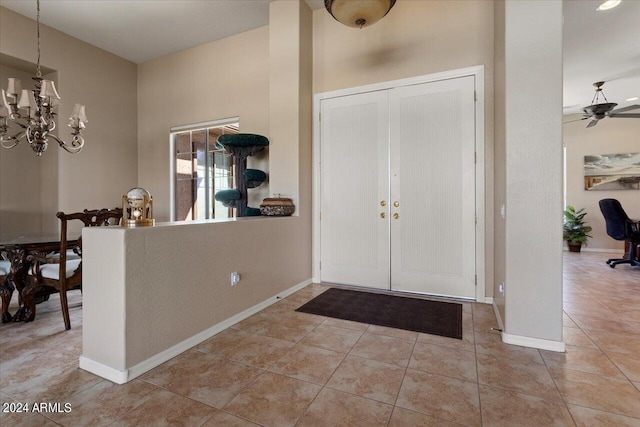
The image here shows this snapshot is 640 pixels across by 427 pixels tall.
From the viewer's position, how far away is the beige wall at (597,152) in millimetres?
6254

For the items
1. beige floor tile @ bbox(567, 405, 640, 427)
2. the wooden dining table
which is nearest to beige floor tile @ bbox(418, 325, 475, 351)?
beige floor tile @ bbox(567, 405, 640, 427)

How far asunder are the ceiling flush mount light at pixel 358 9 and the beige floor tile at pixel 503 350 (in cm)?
247

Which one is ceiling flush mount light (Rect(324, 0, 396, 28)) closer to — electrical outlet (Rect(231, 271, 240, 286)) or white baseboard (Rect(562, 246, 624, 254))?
electrical outlet (Rect(231, 271, 240, 286))

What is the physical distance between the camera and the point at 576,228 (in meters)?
6.46

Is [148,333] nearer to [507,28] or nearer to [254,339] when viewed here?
[254,339]

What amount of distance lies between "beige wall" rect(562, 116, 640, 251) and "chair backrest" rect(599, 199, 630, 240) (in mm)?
1950

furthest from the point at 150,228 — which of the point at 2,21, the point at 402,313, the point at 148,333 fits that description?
the point at 2,21

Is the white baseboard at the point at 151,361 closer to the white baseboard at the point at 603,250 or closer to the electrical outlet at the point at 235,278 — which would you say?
the electrical outlet at the point at 235,278

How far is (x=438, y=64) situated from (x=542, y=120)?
1521mm

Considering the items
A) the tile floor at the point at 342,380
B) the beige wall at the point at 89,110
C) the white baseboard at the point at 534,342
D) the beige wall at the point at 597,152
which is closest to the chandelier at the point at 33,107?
the beige wall at the point at 89,110

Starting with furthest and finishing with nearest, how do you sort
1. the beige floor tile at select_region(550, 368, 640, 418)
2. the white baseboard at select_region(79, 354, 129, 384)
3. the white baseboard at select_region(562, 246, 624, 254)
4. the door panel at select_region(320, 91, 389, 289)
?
the white baseboard at select_region(562, 246, 624, 254), the door panel at select_region(320, 91, 389, 289), the white baseboard at select_region(79, 354, 129, 384), the beige floor tile at select_region(550, 368, 640, 418)

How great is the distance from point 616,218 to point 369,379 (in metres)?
5.72

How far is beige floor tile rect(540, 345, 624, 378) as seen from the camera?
70.2 inches

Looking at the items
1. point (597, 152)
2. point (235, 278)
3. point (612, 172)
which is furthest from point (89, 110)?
point (612, 172)
